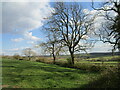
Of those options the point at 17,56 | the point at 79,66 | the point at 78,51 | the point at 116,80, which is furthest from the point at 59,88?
the point at 17,56

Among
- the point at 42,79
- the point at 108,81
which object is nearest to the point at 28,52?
the point at 42,79

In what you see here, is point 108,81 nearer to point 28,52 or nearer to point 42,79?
point 42,79

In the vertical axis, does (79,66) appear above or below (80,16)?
below

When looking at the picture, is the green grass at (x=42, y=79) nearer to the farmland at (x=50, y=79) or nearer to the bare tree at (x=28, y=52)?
the farmland at (x=50, y=79)

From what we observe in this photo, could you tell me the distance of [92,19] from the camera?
22.3 metres

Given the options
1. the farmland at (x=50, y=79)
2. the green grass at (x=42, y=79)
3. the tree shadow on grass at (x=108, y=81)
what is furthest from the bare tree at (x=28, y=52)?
the tree shadow on grass at (x=108, y=81)

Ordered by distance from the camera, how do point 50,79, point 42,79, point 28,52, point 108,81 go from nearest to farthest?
point 108,81
point 42,79
point 50,79
point 28,52

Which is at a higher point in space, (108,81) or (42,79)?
→ (108,81)

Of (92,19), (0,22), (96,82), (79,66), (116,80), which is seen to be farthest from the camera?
(92,19)

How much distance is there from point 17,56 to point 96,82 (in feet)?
105

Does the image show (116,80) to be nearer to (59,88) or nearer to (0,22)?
(59,88)

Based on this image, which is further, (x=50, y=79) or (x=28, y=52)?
(x=28, y=52)

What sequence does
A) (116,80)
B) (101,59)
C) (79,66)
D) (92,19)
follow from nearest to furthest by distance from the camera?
(116,80), (101,59), (79,66), (92,19)

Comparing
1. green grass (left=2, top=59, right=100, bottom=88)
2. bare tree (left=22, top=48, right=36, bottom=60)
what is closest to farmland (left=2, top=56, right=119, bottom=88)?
green grass (left=2, top=59, right=100, bottom=88)
